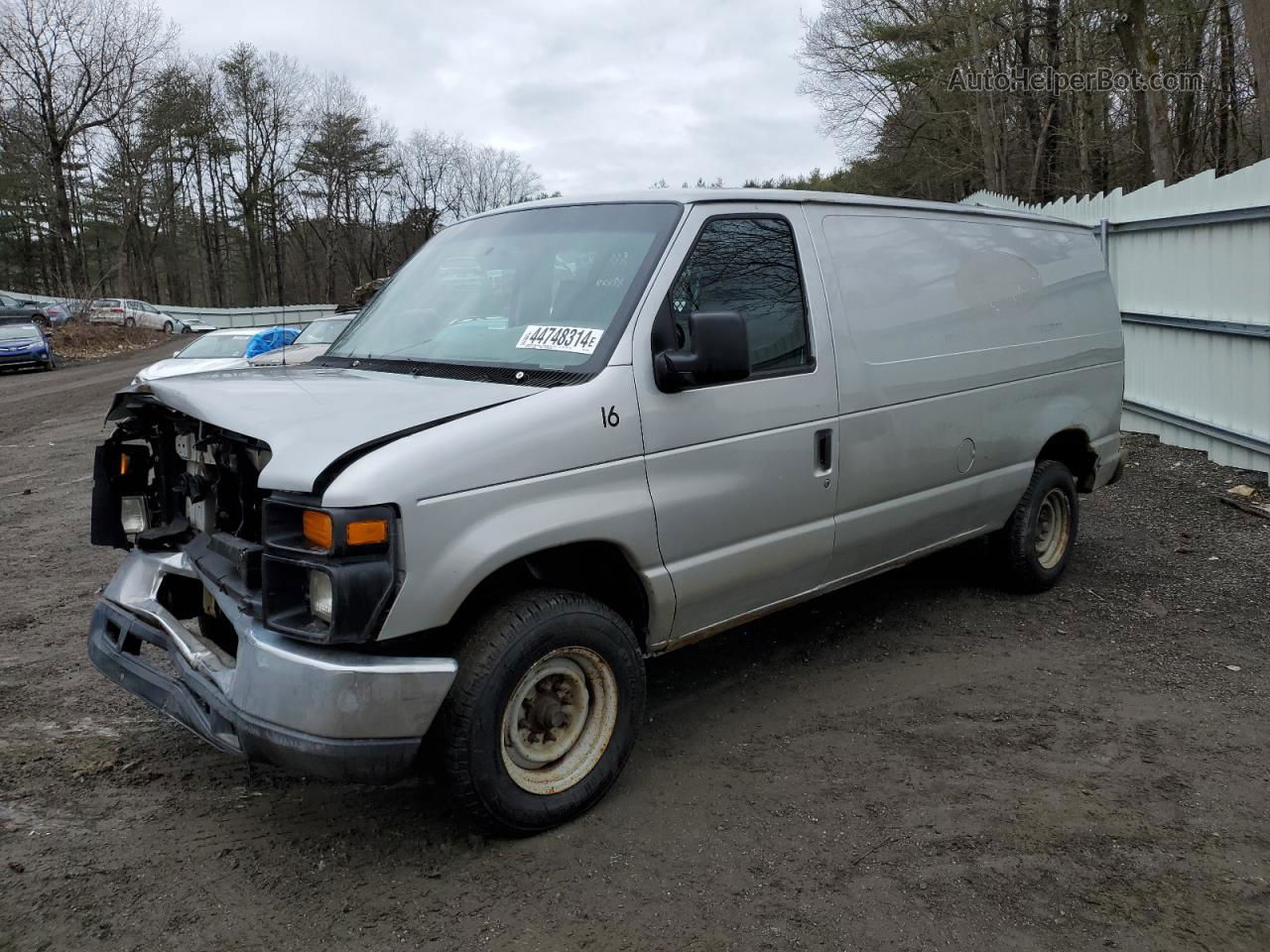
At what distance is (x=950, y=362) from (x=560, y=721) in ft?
8.56

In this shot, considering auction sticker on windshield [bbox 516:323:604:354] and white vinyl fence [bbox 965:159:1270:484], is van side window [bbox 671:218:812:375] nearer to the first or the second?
auction sticker on windshield [bbox 516:323:604:354]

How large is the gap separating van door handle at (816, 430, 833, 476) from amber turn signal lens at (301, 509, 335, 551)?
208 centimetres

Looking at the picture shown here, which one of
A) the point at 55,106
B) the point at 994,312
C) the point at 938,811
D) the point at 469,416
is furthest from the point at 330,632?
the point at 55,106

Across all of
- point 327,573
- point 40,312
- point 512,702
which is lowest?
point 512,702

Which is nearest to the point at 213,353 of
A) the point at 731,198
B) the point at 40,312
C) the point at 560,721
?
the point at 731,198

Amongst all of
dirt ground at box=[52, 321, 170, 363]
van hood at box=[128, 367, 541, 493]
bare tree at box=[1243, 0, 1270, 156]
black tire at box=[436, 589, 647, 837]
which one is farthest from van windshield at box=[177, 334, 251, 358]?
dirt ground at box=[52, 321, 170, 363]

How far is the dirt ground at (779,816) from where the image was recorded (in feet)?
9.61

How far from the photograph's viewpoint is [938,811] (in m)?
3.51

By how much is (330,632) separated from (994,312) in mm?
3775

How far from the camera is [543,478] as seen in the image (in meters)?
3.25

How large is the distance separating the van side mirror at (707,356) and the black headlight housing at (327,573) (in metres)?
1.14

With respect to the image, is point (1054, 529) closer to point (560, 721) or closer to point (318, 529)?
point (560, 721)

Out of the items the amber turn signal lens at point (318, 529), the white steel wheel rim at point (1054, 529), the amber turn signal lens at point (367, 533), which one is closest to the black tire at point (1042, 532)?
the white steel wheel rim at point (1054, 529)

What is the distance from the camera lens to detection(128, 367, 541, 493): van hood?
2.95 m
